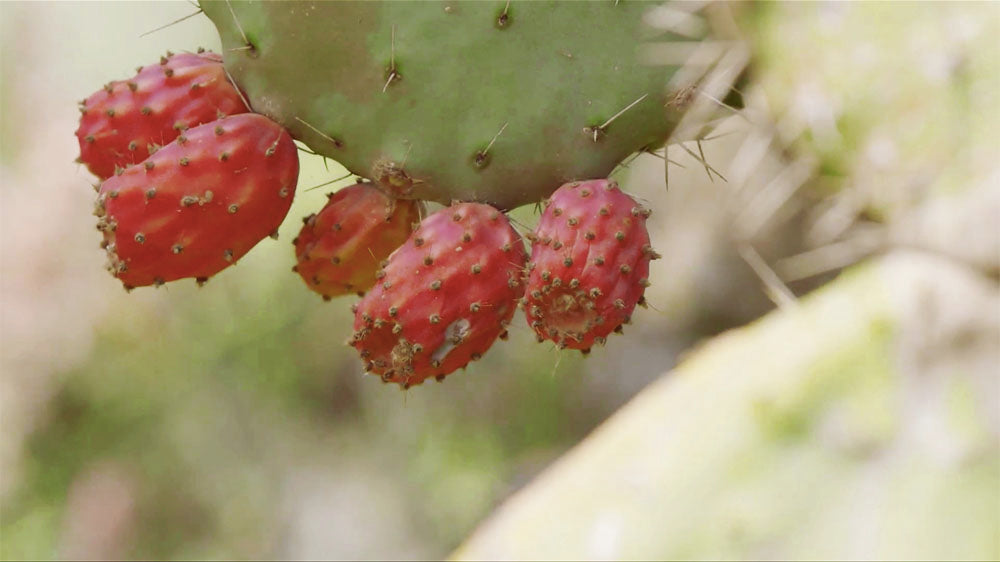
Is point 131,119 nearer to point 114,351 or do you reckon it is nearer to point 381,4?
point 381,4

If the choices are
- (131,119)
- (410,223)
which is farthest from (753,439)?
(131,119)

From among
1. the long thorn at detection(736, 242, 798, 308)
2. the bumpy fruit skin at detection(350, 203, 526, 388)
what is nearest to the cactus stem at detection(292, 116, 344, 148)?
the bumpy fruit skin at detection(350, 203, 526, 388)

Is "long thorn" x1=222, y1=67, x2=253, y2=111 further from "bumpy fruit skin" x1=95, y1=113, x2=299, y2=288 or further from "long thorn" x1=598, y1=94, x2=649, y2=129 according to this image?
"long thorn" x1=598, y1=94, x2=649, y2=129

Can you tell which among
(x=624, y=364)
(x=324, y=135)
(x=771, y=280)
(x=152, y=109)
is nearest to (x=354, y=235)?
(x=324, y=135)

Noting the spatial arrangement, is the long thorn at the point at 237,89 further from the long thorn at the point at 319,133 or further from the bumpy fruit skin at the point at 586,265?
the bumpy fruit skin at the point at 586,265

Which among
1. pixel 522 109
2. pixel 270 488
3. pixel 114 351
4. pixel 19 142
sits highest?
pixel 522 109

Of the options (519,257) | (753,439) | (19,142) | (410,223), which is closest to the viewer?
(753,439)

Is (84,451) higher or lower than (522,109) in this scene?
lower
